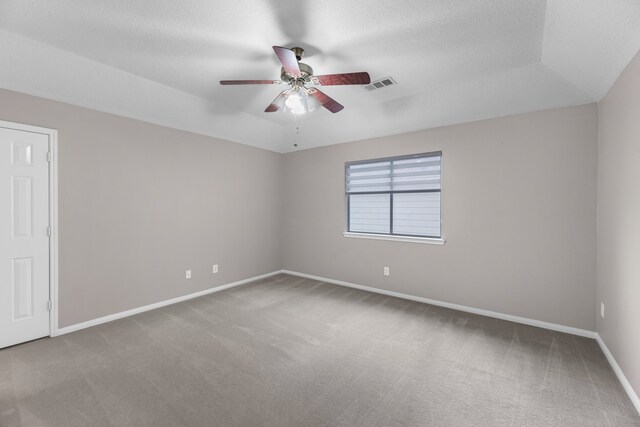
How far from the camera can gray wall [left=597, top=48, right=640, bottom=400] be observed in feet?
6.37

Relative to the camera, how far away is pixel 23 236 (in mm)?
2672

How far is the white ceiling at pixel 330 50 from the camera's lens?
1.91 m

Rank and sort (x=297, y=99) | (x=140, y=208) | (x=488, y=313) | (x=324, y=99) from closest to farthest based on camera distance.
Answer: (x=297, y=99), (x=324, y=99), (x=488, y=313), (x=140, y=208)

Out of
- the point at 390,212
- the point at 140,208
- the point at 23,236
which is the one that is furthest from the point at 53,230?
the point at 390,212

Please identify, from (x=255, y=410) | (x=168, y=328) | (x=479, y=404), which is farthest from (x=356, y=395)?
(x=168, y=328)

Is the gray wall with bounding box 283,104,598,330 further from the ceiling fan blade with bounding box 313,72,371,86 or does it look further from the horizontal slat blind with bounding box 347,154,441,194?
the ceiling fan blade with bounding box 313,72,371,86

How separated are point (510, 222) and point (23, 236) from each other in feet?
16.8

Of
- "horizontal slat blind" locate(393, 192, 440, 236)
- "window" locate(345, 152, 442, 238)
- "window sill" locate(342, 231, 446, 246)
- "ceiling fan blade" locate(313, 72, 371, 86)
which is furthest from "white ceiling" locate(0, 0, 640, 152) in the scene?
"window sill" locate(342, 231, 446, 246)

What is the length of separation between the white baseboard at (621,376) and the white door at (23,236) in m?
4.99

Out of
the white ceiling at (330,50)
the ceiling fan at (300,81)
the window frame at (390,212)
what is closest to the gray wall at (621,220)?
the white ceiling at (330,50)

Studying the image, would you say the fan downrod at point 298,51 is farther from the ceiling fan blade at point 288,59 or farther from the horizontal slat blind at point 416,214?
the horizontal slat blind at point 416,214

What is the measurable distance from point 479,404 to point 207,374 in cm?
202

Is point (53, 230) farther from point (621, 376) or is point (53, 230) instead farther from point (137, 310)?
point (621, 376)

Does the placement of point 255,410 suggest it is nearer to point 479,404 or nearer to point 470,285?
point 479,404
